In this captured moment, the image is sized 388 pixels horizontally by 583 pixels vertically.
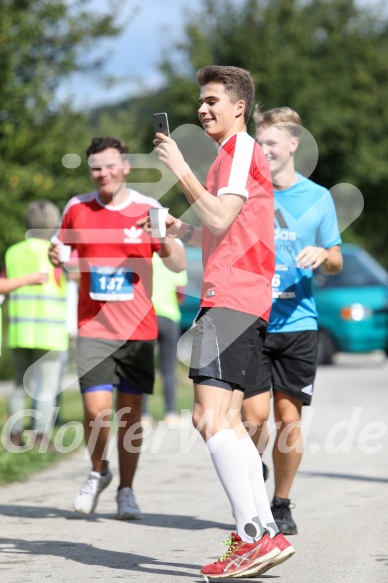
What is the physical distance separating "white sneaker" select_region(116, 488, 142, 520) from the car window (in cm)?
1390

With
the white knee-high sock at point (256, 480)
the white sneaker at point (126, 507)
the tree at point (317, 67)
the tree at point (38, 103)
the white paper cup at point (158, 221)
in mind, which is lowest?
the white sneaker at point (126, 507)

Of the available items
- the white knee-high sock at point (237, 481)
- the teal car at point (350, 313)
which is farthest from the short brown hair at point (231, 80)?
the teal car at point (350, 313)

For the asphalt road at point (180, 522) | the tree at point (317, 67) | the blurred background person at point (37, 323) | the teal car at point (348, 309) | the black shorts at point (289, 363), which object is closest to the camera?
the asphalt road at point (180, 522)

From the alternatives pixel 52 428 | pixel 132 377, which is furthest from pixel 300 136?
pixel 52 428

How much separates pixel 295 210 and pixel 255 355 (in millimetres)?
1616

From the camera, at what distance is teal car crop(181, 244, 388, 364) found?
20.6 metres

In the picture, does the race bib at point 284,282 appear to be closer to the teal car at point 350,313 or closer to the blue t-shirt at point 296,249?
the blue t-shirt at point 296,249

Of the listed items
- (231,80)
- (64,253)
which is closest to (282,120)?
(64,253)

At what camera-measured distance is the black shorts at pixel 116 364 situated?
703 cm

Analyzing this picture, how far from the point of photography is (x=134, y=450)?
7062 mm

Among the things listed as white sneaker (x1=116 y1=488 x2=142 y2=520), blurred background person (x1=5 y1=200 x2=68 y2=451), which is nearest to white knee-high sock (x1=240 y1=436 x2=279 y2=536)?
white sneaker (x1=116 y1=488 x2=142 y2=520)

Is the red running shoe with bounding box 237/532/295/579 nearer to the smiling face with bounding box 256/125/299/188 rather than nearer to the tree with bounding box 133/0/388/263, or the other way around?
the smiling face with bounding box 256/125/299/188

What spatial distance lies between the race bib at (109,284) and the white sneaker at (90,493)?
1.00m

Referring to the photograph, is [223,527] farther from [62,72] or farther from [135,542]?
[62,72]
